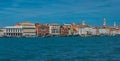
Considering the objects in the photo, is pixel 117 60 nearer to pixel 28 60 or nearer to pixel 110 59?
pixel 110 59

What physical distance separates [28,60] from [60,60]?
2933 millimetres

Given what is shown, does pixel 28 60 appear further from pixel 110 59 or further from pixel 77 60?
pixel 110 59

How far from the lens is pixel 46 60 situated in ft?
112

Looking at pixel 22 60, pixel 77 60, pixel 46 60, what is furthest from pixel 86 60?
pixel 22 60

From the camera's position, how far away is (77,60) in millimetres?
33844

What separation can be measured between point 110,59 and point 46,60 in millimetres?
5364

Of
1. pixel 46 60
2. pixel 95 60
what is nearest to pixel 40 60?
pixel 46 60

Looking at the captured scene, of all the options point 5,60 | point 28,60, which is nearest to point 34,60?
point 28,60

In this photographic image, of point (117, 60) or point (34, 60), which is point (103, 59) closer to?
point (117, 60)

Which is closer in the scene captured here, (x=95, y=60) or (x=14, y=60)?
(x=95, y=60)

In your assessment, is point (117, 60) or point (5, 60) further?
point (5, 60)

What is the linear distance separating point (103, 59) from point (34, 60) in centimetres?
592

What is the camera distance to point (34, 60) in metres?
34.6

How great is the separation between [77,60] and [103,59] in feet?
7.15
